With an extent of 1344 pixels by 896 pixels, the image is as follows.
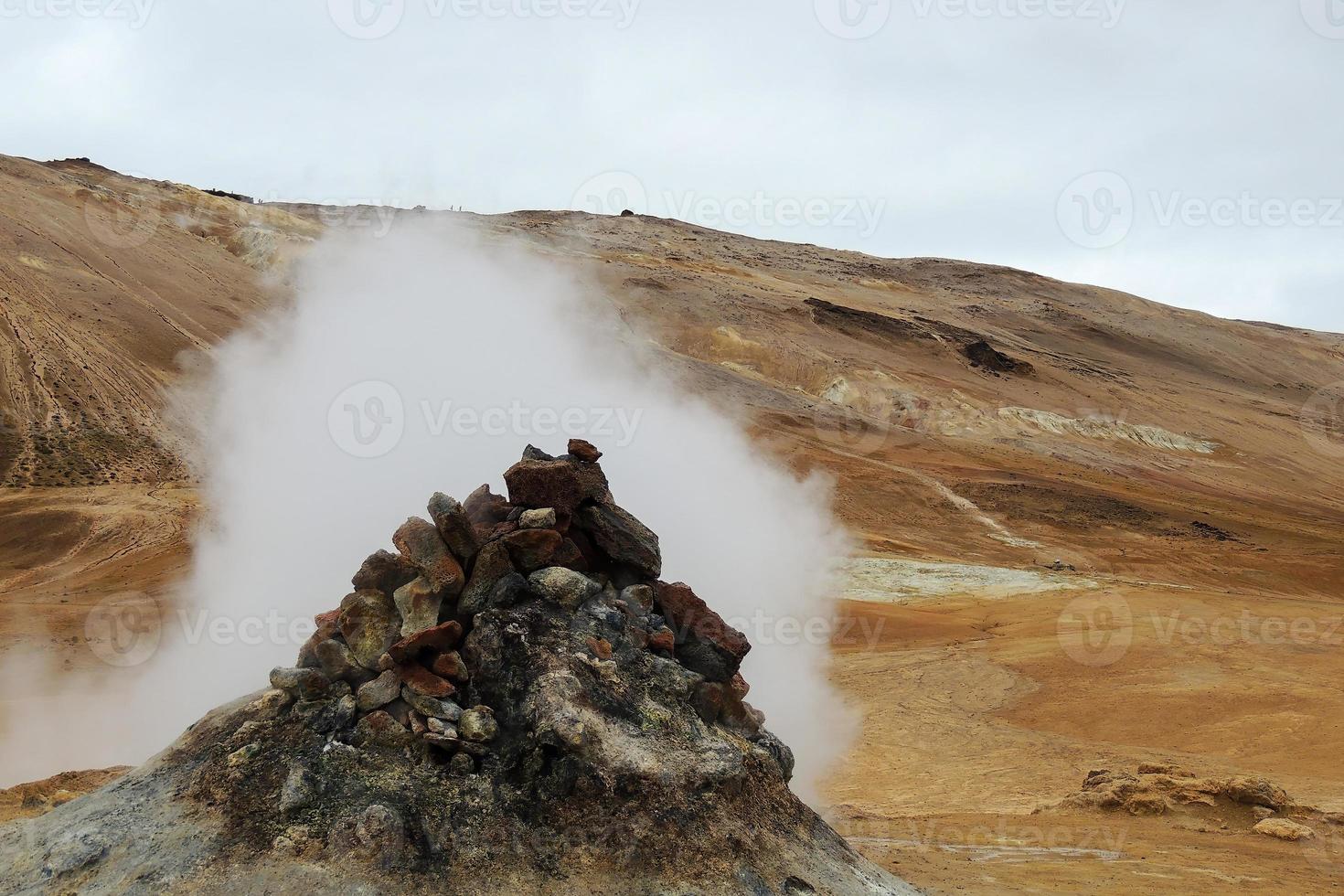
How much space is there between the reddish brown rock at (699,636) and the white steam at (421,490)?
3644mm

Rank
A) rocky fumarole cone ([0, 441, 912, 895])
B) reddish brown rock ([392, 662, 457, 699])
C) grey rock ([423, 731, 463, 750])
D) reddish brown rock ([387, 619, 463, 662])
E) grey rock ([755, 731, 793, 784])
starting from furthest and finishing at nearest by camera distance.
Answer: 1. grey rock ([755, 731, 793, 784])
2. reddish brown rock ([387, 619, 463, 662])
3. reddish brown rock ([392, 662, 457, 699])
4. grey rock ([423, 731, 463, 750])
5. rocky fumarole cone ([0, 441, 912, 895])

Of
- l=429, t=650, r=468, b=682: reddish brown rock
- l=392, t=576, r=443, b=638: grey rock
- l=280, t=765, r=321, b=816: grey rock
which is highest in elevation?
l=392, t=576, r=443, b=638: grey rock

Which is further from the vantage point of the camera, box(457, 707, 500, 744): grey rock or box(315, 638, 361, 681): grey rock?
box(315, 638, 361, 681): grey rock

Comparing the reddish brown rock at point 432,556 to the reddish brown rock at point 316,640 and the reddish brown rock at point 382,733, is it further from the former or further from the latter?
the reddish brown rock at point 382,733

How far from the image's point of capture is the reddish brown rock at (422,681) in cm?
530

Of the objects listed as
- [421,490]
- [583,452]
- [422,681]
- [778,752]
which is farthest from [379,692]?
A: [421,490]

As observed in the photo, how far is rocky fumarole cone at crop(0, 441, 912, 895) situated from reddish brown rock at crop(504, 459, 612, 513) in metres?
0.30

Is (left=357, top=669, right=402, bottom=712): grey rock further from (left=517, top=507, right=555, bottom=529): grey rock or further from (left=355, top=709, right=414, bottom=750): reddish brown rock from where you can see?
(left=517, top=507, right=555, bottom=529): grey rock

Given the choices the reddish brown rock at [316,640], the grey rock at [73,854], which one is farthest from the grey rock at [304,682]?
the grey rock at [73,854]

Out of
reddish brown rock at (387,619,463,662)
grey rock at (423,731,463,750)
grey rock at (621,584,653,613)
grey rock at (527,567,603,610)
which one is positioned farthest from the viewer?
grey rock at (621,584,653,613)

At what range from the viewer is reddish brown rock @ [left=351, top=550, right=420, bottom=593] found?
19.7 ft

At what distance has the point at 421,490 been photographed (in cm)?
1148

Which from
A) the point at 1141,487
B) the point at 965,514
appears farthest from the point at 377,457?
the point at 1141,487

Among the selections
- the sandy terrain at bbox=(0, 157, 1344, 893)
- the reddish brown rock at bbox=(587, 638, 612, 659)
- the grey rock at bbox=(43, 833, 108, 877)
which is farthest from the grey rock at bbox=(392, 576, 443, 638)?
the sandy terrain at bbox=(0, 157, 1344, 893)
